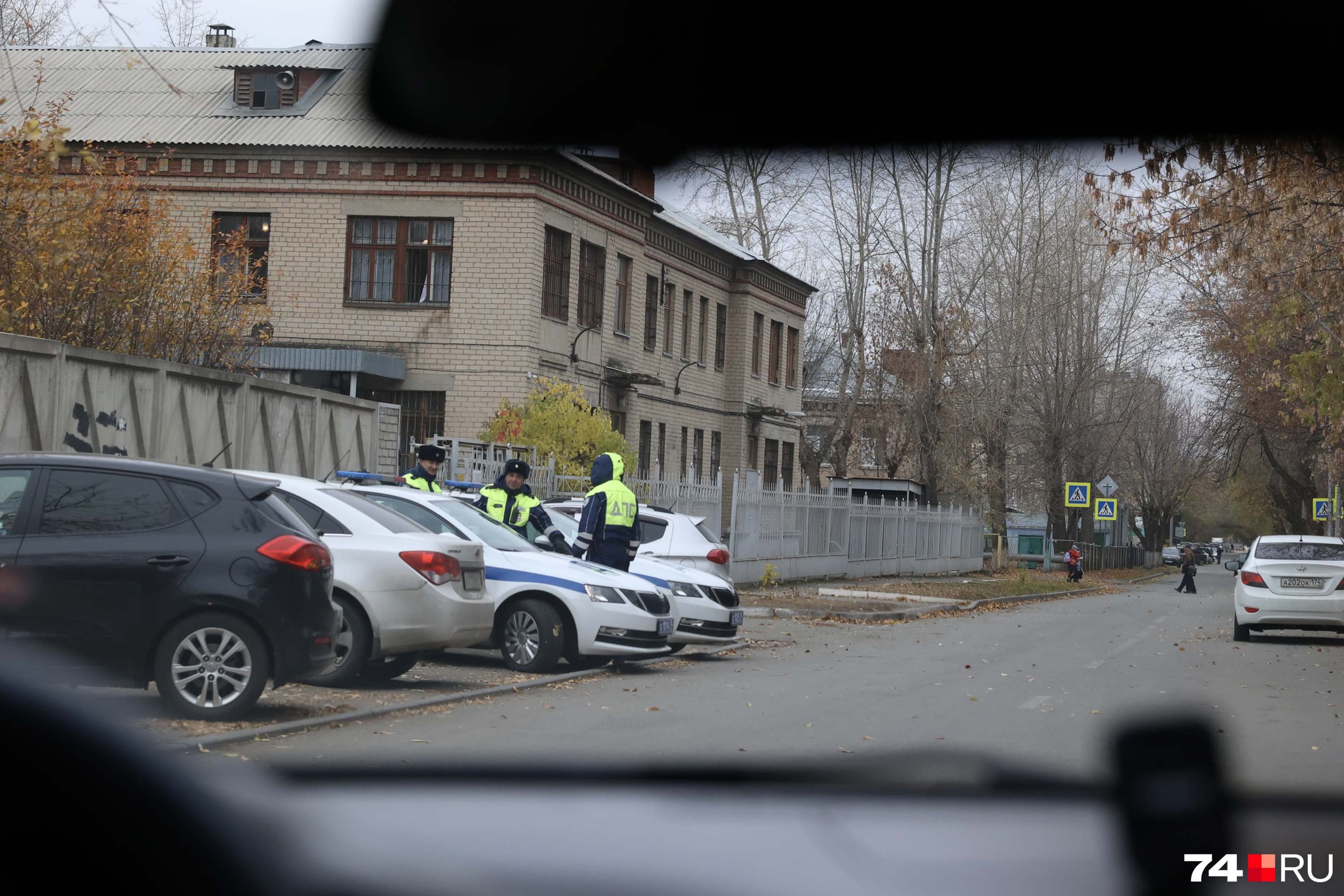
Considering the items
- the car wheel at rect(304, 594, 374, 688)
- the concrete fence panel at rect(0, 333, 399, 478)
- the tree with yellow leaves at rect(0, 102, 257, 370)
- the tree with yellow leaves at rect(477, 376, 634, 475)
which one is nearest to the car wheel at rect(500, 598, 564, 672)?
the car wheel at rect(304, 594, 374, 688)

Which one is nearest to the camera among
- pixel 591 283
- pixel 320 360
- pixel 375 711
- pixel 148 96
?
pixel 375 711

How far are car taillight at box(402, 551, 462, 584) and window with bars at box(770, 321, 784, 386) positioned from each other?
36.4 m

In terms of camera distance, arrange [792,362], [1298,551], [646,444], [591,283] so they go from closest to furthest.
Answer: [1298,551]
[591,283]
[646,444]
[792,362]

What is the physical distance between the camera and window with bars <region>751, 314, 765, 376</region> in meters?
45.4

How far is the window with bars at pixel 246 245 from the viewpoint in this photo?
96.8 feet

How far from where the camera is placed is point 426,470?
1536 cm

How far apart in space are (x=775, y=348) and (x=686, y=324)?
7751 mm

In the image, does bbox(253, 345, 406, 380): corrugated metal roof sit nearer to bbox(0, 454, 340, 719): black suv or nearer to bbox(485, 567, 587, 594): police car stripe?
bbox(485, 567, 587, 594): police car stripe

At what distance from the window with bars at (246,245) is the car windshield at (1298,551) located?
19.4 meters

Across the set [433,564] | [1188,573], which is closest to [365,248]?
[433,564]

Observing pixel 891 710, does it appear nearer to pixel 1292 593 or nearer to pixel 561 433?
pixel 1292 593

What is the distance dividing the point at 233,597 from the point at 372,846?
11.0ft

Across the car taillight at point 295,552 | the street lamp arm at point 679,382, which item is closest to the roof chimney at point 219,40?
the street lamp arm at point 679,382

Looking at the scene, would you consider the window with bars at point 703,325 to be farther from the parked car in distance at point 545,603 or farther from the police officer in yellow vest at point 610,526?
the parked car in distance at point 545,603
